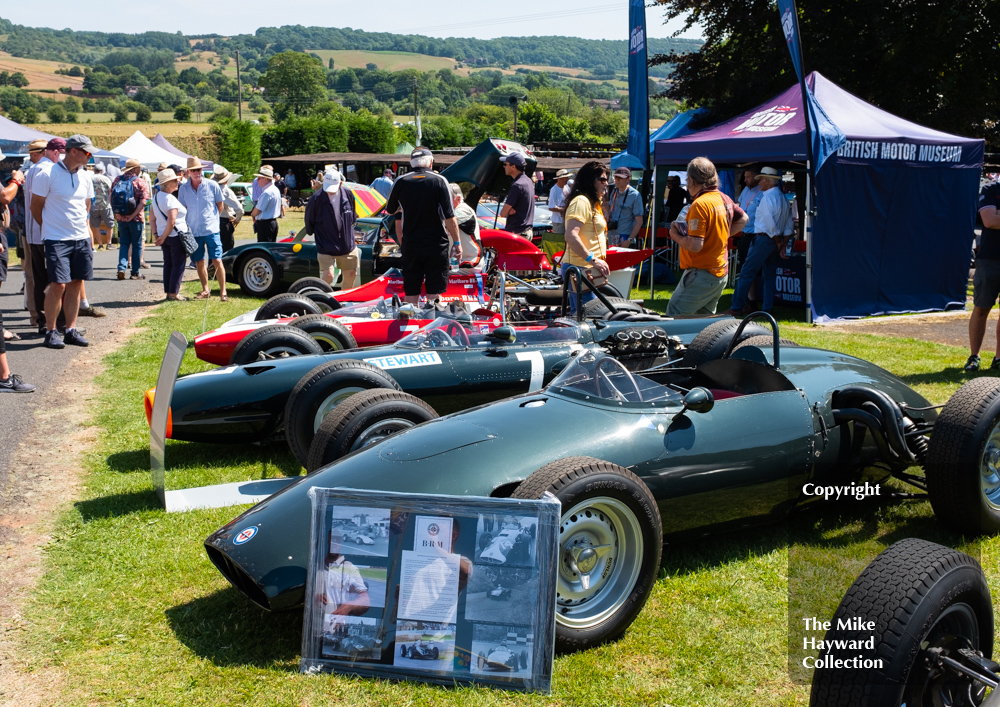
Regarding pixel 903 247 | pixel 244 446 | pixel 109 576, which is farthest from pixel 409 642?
pixel 903 247

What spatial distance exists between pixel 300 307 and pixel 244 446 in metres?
2.11

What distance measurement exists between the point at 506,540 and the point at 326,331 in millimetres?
4315

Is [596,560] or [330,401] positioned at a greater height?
[330,401]

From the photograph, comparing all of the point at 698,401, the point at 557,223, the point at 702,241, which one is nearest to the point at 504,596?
the point at 698,401

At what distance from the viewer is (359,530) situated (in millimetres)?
3092

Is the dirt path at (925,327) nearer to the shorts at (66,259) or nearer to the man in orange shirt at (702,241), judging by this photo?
the man in orange shirt at (702,241)

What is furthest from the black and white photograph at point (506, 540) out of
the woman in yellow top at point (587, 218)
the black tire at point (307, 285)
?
the black tire at point (307, 285)

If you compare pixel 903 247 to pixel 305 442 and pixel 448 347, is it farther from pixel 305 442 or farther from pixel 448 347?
pixel 305 442

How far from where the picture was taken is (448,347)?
598 cm

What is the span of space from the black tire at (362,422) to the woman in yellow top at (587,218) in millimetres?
Result: 2952

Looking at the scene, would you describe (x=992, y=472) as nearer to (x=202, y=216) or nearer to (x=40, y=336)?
(x=40, y=336)

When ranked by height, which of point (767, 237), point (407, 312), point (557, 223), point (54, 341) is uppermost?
point (557, 223)

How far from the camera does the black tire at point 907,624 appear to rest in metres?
2.48

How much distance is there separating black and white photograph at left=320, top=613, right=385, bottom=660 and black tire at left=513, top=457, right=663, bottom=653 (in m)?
0.68
